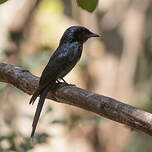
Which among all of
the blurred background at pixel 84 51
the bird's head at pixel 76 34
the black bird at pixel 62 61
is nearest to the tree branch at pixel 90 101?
the black bird at pixel 62 61

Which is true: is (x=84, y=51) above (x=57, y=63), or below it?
below

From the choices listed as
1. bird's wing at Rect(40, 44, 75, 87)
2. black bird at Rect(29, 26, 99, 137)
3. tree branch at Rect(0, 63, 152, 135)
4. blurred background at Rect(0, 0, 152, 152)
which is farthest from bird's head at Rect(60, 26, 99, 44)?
blurred background at Rect(0, 0, 152, 152)

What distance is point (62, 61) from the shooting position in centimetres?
527

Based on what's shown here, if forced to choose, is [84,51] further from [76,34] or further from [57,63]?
[57,63]

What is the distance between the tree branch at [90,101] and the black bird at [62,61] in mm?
90

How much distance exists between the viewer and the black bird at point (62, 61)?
4770mm

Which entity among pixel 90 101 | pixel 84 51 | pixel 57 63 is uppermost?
pixel 90 101

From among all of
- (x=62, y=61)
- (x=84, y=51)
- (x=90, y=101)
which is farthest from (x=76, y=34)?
(x=84, y=51)

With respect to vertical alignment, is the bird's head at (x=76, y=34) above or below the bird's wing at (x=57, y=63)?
above

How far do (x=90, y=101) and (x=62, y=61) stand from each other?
1.49 metres

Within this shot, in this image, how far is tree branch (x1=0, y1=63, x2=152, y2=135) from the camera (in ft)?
11.3

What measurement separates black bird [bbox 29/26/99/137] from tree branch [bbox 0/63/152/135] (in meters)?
0.09

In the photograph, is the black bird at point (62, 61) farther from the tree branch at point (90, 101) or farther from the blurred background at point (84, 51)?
the blurred background at point (84, 51)

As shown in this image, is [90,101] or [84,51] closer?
[90,101]
